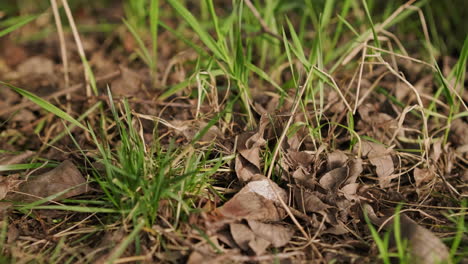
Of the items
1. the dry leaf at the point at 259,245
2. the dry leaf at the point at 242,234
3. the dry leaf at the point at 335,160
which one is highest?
the dry leaf at the point at 335,160

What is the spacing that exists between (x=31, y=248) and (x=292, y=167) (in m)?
0.85

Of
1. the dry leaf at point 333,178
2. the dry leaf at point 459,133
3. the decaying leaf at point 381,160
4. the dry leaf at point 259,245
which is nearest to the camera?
the dry leaf at point 259,245

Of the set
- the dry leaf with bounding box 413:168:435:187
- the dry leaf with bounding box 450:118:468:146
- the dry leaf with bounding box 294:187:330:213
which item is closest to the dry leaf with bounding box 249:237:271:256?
the dry leaf with bounding box 294:187:330:213

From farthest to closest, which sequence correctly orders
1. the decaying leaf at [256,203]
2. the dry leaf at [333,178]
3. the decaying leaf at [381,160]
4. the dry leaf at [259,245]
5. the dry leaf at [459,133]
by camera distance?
the dry leaf at [459,133]
the decaying leaf at [381,160]
the dry leaf at [333,178]
the decaying leaf at [256,203]
the dry leaf at [259,245]

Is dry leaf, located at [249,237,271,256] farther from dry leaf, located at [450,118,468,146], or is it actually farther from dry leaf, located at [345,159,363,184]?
dry leaf, located at [450,118,468,146]

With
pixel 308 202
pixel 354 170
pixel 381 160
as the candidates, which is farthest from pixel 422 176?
pixel 308 202

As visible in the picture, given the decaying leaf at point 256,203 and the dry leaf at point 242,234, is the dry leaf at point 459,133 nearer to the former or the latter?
the decaying leaf at point 256,203

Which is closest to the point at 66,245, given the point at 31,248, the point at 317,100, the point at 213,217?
the point at 31,248

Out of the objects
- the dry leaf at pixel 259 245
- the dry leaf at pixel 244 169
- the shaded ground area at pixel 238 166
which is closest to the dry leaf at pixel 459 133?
the shaded ground area at pixel 238 166

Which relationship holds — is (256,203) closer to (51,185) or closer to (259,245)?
(259,245)

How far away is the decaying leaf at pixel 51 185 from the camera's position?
4.95ft

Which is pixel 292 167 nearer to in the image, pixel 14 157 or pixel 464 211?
pixel 464 211

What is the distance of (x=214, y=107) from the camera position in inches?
69.3

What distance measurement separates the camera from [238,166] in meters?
1.55
